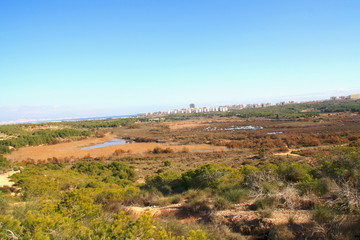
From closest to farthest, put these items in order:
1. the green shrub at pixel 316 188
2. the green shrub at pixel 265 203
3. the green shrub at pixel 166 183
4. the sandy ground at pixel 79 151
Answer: the green shrub at pixel 265 203 < the green shrub at pixel 316 188 < the green shrub at pixel 166 183 < the sandy ground at pixel 79 151

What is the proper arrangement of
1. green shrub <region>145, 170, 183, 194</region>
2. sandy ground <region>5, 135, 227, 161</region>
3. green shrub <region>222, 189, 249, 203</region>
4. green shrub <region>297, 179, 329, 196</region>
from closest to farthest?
green shrub <region>297, 179, 329, 196</region> < green shrub <region>222, 189, 249, 203</region> < green shrub <region>145, 170, 183, 194</region> < sandy ground <region>5, 135, 227, 161</region>

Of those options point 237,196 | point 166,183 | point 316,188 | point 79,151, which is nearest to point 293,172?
point 316,188

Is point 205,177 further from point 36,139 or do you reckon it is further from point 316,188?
point 36,139

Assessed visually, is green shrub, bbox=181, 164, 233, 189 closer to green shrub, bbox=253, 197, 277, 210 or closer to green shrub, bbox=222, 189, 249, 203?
green shrub, bbox=222, 189, 249, 203

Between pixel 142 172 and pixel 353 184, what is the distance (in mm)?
18396

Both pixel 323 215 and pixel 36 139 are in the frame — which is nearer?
pixel 323 215

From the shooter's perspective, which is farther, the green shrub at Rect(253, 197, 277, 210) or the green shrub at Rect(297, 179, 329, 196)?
the green shrub at Rect(297, 179, 329, 196)

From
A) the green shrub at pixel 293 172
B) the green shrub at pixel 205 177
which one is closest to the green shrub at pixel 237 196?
the green shrub at pixel 205 177

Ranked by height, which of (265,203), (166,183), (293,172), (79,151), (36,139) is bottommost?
(79,151)

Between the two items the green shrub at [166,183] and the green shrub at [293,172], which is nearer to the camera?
the green shrub at [293,172]

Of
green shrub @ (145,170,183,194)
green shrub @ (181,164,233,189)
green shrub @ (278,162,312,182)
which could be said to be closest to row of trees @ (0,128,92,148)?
green shrub @ (145,170,183,194)

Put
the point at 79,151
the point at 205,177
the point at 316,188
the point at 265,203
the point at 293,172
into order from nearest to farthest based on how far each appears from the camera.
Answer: the point at 265,203 < the point at 316,188 < the point at 293,172 < the point at 205,177 < the point at 79,151

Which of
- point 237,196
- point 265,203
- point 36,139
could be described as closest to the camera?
point 265,203

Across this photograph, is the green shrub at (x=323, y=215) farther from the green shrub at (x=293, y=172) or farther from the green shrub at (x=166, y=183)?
the green shrub at (x=166, y=183)
